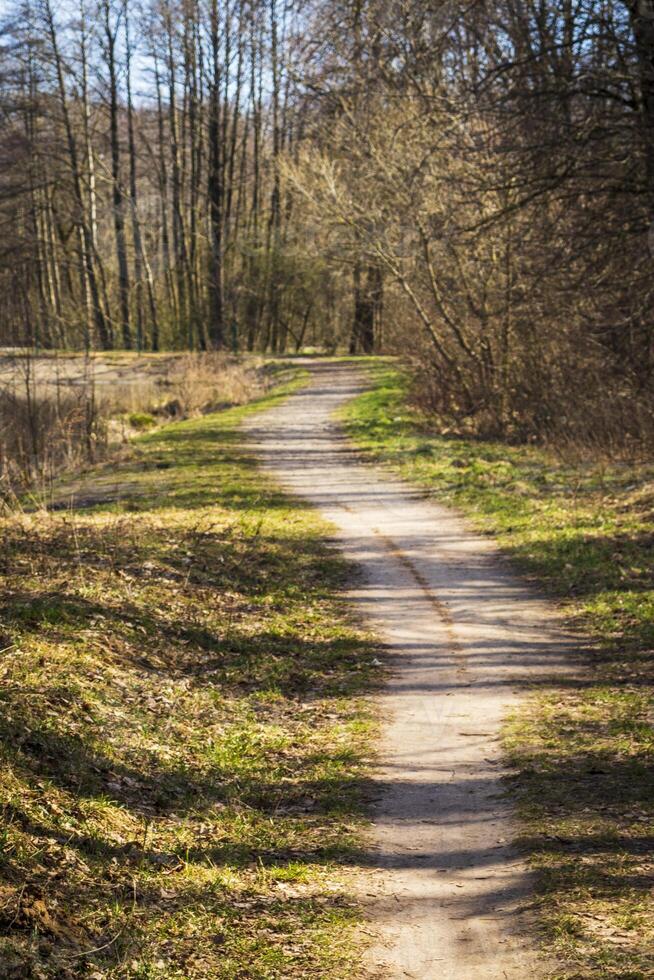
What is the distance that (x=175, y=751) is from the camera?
6273 millimetres

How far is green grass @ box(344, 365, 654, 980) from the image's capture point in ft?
14.7

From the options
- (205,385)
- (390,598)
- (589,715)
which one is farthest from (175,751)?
(205,385)

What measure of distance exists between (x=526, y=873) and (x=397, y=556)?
6144mm

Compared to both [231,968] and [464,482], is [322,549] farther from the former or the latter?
[231,968]

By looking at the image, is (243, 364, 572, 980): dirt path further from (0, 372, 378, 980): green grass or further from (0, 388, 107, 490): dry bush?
(0, 388, 107, 490): dry bush

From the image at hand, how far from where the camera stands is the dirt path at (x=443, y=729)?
4457 millimetres

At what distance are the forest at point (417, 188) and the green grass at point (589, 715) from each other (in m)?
2.26

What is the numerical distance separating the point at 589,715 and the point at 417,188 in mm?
14017

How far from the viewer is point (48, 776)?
17.6 ft

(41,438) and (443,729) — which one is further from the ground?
(41,438)

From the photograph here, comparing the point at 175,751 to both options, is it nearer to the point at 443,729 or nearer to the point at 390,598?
the point at 443,729

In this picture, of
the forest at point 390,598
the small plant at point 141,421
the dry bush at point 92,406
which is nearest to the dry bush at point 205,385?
the dry bush at point 92,406

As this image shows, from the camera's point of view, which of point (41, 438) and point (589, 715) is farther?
point (41, 438)

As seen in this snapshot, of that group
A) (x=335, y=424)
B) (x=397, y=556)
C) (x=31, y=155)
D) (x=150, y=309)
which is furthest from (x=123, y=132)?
(x=397, y=556)
